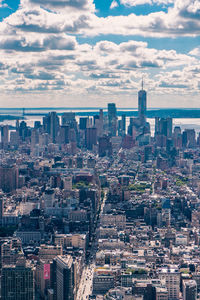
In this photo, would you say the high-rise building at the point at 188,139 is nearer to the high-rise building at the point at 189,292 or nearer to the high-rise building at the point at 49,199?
the high-rise building at the point at 49,199

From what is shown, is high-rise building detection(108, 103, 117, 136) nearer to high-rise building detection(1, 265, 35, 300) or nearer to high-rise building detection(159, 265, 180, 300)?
high-rise building detection(159, 265, 180, 300)

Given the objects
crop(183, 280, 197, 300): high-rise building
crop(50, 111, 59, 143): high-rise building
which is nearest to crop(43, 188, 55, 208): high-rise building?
crop(183, 280, 197, 300): high-rise building

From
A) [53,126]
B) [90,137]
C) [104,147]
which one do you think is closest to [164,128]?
[90,137]

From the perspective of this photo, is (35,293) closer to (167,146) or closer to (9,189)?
(9,189)

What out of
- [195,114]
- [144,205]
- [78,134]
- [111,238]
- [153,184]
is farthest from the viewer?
[195,114]

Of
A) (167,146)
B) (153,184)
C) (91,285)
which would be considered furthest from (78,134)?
(91,285)

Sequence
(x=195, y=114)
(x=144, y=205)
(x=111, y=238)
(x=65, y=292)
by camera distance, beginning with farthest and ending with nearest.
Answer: (x=195, y=114) < (x=144, y=205) < (x=111, y=238) < (x=65, y=292)
